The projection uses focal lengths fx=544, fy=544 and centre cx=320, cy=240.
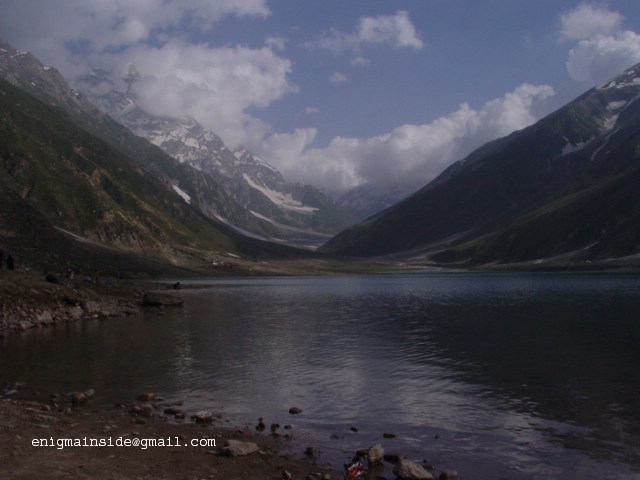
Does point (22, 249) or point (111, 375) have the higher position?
point (22, 249)

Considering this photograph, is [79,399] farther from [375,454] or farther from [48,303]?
[48,303]

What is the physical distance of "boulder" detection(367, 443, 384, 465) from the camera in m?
19.3

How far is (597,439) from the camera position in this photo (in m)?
21.8

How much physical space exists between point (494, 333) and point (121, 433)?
41.1m

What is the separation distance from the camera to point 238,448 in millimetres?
19656

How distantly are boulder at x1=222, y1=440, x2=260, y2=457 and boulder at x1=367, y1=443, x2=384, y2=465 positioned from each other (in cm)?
416

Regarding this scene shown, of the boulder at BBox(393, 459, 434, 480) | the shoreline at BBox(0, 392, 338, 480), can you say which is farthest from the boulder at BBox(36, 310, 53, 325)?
the boulder at BBox(393, 459, 434, 480)

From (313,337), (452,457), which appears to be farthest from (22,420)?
(313,337)

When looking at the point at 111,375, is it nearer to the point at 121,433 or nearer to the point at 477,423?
the point at 121,433

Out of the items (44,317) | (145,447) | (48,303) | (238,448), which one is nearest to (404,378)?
(238,448)

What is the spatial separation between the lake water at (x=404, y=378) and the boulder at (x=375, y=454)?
87 cm

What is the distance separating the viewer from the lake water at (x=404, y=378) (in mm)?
21328

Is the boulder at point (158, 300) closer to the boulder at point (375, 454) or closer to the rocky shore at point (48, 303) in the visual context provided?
the rocky shore at point (48, 303)

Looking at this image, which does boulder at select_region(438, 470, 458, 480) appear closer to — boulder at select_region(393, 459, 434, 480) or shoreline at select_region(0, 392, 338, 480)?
boulder at select_region(393, 459, 434, 480)
